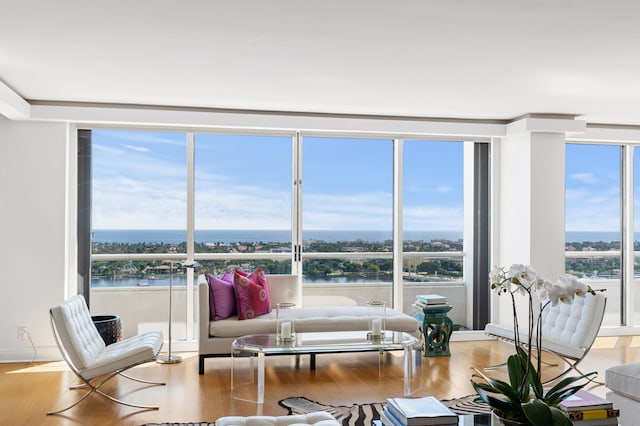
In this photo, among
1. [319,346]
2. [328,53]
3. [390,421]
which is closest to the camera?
[390,421]

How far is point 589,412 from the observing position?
2816 millimetres

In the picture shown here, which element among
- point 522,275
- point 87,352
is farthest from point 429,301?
point 522,275

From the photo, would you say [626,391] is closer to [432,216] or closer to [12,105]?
[432,216]

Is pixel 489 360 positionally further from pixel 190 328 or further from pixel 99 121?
pixel 99 121

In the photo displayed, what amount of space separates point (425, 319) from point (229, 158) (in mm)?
2773

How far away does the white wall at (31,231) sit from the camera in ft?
19.6

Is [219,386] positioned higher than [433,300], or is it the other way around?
[433,300]

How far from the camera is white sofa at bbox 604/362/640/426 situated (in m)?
3.49

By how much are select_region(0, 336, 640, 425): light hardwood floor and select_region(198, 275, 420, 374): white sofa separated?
0.92 ft

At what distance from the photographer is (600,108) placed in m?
6.30

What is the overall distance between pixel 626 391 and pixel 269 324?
308 centimetres

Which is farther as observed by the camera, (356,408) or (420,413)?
(356,408)

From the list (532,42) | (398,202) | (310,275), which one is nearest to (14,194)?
(310,275)

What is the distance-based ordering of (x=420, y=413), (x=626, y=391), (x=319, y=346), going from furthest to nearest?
(x=319, y=346) < (x=626, y=391) < (x=420, y=413)
